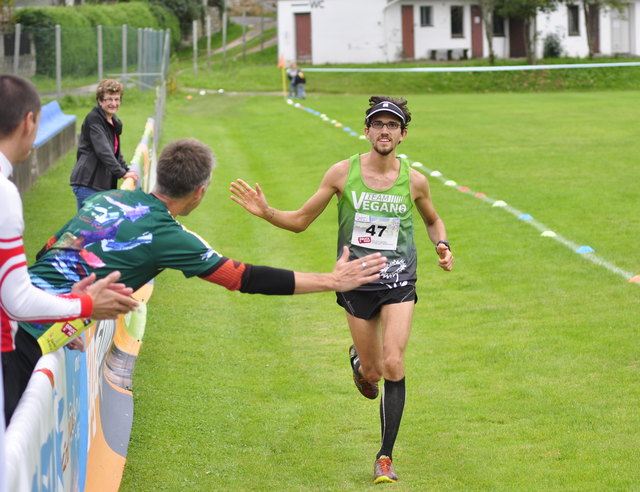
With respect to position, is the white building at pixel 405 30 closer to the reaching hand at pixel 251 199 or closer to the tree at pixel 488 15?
the tree at pixel 488 15

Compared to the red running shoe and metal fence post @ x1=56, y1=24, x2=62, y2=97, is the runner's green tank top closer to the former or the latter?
the red running shoe

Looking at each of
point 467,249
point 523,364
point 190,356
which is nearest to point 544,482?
point 523,364

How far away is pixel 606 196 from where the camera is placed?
18203mm

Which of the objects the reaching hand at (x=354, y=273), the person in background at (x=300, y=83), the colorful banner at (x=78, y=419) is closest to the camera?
the colorful banner at (x=78, y=419)

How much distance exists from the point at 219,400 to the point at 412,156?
1714 cm

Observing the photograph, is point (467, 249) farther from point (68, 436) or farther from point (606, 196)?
point (68, 436)

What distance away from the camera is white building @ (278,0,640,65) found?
67688 millimetres

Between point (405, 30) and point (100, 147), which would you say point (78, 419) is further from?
point (405, 30)

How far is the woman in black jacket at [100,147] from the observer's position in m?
11.5

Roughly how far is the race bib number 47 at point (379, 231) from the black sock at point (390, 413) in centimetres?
92

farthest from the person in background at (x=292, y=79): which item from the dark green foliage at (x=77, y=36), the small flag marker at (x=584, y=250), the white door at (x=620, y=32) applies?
the small flag marker at (x=584, y=250)

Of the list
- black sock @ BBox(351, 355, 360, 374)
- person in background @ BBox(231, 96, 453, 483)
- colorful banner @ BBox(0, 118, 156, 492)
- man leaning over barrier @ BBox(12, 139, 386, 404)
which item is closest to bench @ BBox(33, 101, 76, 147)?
colorful banner @ BBox(0, 118, 156, 492)

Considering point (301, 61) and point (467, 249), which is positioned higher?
point (301, 61)

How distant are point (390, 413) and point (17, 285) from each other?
3.35m
